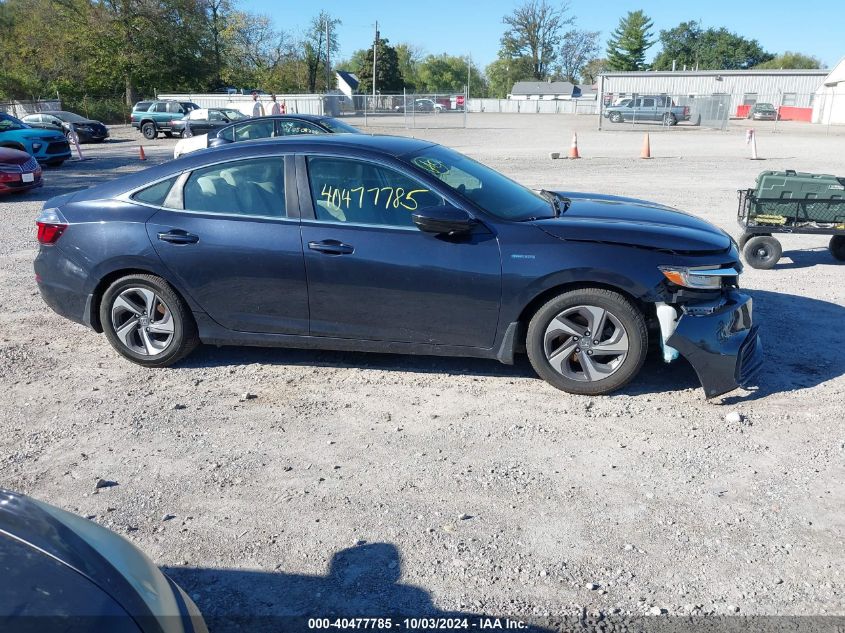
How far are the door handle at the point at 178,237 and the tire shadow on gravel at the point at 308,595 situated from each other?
2.50 metres

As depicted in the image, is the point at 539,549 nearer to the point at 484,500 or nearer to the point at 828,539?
the point at 484,500

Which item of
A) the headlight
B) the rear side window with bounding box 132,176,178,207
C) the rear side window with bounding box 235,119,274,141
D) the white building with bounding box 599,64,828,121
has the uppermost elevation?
the white building with bounding box 599,64,828,121

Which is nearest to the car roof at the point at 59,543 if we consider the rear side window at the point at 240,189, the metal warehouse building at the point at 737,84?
the rear side window at the point at 240,189

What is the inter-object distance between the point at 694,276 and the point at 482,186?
5.19 ft

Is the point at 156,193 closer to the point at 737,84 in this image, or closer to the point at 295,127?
the point at 295,127

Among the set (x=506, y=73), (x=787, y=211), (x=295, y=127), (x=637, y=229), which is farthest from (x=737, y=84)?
(x=637, y=229)

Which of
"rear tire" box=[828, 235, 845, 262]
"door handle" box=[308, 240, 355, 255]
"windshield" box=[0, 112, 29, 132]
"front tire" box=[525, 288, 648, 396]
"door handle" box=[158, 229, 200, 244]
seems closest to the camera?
"front tire" box=[525, 288, 648, 396]

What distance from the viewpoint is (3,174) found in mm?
13422

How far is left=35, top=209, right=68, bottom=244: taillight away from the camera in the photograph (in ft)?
17.0

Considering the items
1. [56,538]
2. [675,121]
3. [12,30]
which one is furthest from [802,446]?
[12,30]

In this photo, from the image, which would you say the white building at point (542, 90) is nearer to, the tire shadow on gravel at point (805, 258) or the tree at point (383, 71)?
the tree at point (383, 71)

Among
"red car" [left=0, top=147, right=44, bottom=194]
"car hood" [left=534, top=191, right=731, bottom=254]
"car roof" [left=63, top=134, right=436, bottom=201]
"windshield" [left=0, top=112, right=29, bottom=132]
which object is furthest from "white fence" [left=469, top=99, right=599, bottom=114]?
"car roof" [left=63, top=134, right=436, bottom=201]

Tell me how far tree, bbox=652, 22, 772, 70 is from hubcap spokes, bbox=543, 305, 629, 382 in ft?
345

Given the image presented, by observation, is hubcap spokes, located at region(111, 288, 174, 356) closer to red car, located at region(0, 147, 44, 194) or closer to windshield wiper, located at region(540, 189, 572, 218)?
windshield wiper, located at region(540, 189, 572, 218)
